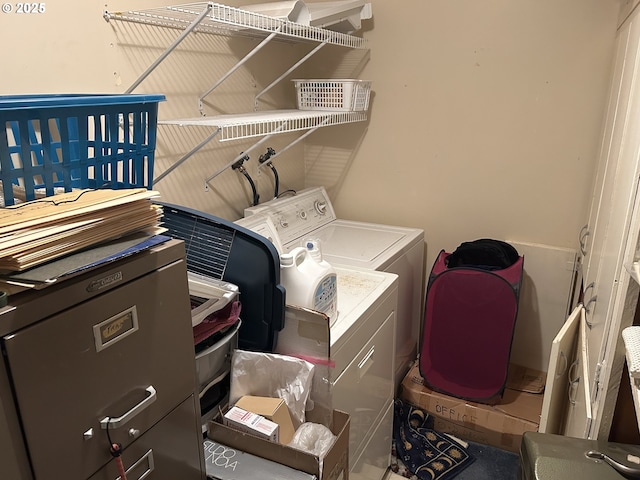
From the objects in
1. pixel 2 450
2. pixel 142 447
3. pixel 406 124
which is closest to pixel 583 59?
pixel 406 124

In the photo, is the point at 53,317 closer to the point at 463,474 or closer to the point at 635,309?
the point at 635,309

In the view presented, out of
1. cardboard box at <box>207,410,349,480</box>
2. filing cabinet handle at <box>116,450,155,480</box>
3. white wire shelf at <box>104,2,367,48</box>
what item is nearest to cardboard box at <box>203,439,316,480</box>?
cardboard box at <box>207,410,349,480</box>

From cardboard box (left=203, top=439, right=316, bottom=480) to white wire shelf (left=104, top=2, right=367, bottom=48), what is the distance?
4.32 ft

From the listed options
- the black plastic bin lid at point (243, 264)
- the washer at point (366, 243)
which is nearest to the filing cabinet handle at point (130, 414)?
the black plastic bin lid at point (243, 264)

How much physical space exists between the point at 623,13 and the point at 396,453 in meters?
2.17

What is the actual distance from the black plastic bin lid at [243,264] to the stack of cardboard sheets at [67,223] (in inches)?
19.9

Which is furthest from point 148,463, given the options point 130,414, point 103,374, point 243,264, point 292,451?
point 243,264

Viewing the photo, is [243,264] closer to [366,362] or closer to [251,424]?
[251,424]

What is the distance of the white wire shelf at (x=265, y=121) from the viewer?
160cm

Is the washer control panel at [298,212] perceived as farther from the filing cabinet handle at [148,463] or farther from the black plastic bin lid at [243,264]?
the filing cabinet handle at [148,463]

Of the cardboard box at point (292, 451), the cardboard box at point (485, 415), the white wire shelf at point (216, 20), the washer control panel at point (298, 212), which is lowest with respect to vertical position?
the cardboard box at point (485, 415)

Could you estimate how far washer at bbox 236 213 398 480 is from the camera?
1501 mm

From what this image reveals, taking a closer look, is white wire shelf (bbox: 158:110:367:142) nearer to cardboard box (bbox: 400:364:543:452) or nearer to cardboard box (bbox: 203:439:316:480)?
cardboard box (bbox: 203:439:316:480)

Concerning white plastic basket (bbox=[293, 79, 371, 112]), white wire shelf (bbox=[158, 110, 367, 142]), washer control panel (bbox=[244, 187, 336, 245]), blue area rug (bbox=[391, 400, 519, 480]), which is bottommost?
blue area rug (bbox=[391, 400, 519, 480])
